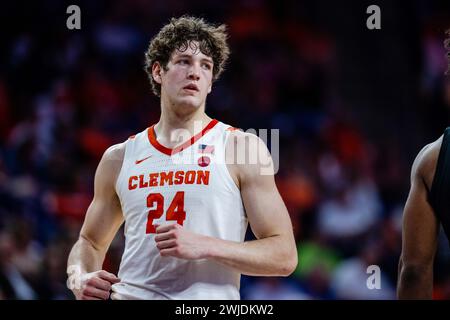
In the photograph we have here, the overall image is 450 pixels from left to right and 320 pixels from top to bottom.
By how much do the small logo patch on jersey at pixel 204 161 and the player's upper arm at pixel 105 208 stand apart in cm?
52

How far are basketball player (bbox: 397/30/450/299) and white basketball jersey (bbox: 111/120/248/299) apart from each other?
0.95 metres

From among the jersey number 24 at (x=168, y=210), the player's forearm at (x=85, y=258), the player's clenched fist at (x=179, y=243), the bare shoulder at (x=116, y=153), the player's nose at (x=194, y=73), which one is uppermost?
the player's nose at (x=194, y=73)

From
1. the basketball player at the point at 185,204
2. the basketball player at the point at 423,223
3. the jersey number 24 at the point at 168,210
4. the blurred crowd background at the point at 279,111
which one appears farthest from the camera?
the blurred crowd background at the point at 279,111

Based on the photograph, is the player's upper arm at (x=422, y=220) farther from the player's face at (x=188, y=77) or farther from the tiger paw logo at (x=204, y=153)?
the player's face at (x=188, y=77)

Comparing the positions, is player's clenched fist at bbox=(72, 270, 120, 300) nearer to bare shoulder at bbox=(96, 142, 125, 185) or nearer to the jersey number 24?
the jersey number 24

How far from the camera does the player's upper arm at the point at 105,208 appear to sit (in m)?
4.32

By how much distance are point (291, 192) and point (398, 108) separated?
1.99m

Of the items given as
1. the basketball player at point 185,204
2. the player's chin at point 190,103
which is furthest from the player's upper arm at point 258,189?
the player's chin at point 190,103

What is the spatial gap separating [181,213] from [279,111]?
5.34m

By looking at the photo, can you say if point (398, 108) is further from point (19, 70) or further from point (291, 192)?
point (19, 70)

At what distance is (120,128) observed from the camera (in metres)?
8.56

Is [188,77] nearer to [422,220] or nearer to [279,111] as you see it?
[422,220]
